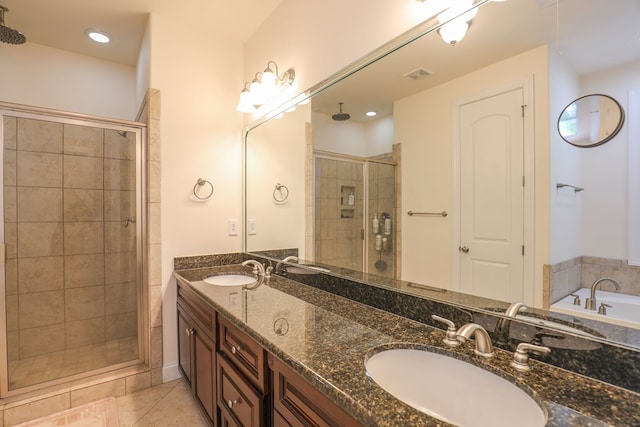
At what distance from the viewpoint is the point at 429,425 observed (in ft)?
1.99

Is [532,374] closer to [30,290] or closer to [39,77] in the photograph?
[30,290]

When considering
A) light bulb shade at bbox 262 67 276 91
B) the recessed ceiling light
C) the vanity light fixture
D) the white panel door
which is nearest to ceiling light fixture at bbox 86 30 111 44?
the recessed ceiling light

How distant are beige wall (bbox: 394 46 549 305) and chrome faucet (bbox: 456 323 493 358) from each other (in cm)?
20

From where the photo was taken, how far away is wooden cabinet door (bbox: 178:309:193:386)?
1.92m

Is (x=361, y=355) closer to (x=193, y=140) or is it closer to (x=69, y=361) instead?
(x=193, y=140)

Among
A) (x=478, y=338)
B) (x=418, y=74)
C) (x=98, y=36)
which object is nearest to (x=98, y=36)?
(x=98, y=36)

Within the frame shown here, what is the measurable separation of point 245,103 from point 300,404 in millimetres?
2016

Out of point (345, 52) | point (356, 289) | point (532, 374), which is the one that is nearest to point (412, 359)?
point (532, 374)

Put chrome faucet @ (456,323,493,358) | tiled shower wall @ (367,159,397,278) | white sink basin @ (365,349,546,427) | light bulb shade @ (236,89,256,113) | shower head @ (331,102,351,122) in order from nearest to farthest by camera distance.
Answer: white sink basin @ (365,349,546,427), chrome faucet @ (456,323,493,358), tiled shower wall @ (367,159,397,278), shower head @ (331,102,351,122), light bulb shade @ (236,89,256,113)

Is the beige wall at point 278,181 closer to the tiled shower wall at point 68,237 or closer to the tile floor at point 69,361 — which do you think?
the tiled shower wall at point 68,237

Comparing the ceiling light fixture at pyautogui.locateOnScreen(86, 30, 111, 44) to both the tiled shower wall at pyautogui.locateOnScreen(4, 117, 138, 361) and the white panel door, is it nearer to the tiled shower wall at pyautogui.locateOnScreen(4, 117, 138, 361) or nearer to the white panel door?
the tiled shower wall at pyautogui.locateOnScreen(4, 117, 138, 361)

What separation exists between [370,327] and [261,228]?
4.89 ft

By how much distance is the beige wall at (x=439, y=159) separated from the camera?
0.90 metres

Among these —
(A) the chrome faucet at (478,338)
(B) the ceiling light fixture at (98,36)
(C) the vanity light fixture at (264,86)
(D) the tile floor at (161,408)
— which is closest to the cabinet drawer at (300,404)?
(A) the chrome faucet at (478,338)
